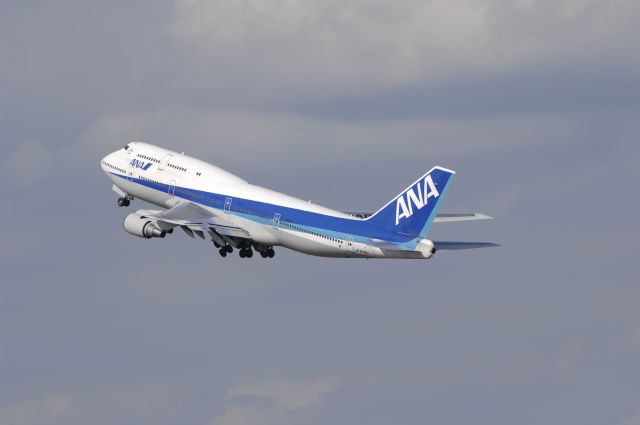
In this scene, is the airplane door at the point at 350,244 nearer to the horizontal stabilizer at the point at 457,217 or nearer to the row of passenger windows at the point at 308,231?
the row of passenger windows at the point at 308,231

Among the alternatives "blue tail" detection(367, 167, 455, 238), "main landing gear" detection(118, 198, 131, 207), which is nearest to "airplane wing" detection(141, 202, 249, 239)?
"main landing gear" detection(118, 198, 131, 207)

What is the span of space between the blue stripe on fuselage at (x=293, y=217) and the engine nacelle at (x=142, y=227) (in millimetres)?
5444

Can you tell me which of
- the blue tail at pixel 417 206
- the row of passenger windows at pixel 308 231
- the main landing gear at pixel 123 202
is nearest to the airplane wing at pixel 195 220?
the row of passenger windows at pixel 308 231

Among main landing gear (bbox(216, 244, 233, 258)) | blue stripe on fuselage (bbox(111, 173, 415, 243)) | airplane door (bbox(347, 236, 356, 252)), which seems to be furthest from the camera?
main landing gear (bbox(216, 244, 233, 258))

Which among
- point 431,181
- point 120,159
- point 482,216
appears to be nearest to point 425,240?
point 431,181

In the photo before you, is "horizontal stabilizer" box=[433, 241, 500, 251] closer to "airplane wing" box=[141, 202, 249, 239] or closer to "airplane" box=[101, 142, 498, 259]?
"airplane" box=[101, 142, 498, 259]

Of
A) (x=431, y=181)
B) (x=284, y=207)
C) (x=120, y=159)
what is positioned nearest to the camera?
(x=431, y=181)

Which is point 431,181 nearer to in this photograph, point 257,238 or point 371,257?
point 371,257

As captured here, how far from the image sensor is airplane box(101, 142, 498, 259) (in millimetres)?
144875

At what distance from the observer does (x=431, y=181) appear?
143125mm

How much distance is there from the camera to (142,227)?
521ft

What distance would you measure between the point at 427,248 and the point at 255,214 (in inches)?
782

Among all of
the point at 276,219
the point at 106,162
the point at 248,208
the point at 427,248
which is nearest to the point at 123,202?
the point at 106,162

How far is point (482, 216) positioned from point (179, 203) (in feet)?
90.1
